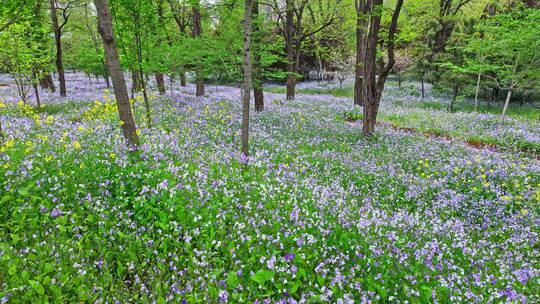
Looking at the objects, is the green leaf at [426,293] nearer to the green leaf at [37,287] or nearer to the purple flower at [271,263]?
the purple flower at [271,263]

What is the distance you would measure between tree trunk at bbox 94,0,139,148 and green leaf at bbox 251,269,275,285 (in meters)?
4.54

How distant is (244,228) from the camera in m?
4.91

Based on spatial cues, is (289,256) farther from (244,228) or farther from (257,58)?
(257,58)

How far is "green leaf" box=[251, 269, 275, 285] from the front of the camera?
3754 millimetres

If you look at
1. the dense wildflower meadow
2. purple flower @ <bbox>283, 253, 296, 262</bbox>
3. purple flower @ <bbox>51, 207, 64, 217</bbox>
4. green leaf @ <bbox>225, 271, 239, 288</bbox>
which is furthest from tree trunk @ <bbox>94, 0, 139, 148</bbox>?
purple flower @ <bbox>283, 253, 296, 262</bbox>

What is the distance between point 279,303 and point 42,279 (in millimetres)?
2846

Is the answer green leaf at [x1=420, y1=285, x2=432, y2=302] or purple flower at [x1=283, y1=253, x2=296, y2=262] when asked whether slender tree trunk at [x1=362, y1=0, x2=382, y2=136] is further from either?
purple flower at [x1=283, y1=253, x2=296, y2=262]

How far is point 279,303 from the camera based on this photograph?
3.49m

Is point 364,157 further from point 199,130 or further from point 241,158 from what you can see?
point 199,130

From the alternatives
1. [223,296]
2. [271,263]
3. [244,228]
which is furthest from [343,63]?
[223,296]

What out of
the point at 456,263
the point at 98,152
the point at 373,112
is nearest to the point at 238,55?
the point at 373,112

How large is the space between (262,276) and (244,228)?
1.18 m

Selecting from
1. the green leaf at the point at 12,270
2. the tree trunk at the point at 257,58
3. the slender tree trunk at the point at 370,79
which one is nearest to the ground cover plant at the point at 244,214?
the green leaf at the point at 12,270

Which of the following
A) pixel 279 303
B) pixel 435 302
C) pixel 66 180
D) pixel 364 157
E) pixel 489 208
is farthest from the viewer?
pixel 364 157
